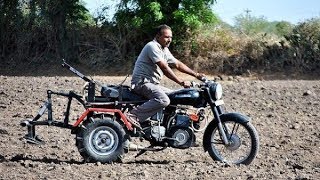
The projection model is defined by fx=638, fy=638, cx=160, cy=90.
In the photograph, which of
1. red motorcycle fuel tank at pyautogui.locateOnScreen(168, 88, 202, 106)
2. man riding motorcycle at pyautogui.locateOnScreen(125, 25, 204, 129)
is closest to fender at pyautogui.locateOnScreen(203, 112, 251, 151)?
red motorcycle fuel tank at pyautogui.locateOnScreen(168, 88, 202, 106)

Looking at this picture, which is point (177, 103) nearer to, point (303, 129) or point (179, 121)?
point (179, 121)

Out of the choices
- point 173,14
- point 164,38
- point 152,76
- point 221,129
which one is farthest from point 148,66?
point 173,14

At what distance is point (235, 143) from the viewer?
26.3 ft

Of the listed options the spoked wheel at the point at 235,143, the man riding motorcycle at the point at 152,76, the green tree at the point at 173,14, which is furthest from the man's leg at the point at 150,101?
the green tree at the point at 173,14

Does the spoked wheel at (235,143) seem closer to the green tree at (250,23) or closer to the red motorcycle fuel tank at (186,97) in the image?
the red motorcycle fuel tank at (186,97)

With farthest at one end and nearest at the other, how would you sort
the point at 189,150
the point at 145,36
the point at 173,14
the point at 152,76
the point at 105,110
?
the point at 145,36 < the point at 173,14 < the point at 189,150 < the point at 152,76 < the point at 105,110

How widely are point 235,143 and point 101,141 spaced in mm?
1691

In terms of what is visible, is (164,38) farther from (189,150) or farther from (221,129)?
(189,150)

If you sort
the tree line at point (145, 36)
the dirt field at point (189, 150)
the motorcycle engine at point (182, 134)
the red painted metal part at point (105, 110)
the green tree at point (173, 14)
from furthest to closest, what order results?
the tree line at point (145, 36) → the green tree at point (173, 14) → the motorcycle engine at point (182, 134) → the red painted metal part at point (105, 110) → the dirt field at point (189, 150)

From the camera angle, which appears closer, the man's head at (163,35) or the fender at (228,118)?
the fender at (228,118)

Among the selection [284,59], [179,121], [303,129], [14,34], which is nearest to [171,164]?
[179,121]

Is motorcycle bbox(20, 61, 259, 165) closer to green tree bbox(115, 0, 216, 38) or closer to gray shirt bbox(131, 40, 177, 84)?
gray shirt bbox(131, 40, 177, 84)

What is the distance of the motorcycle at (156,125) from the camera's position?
26.3 feet

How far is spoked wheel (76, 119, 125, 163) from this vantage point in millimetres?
8000
